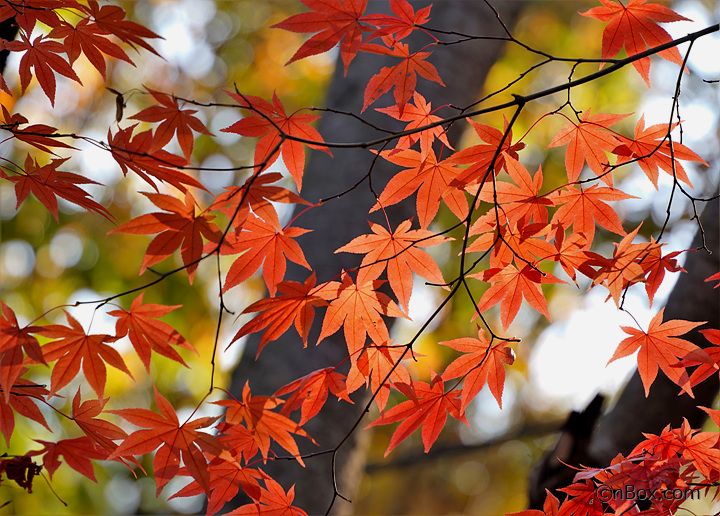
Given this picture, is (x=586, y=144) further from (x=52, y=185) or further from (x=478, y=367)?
(x=52, y=185)

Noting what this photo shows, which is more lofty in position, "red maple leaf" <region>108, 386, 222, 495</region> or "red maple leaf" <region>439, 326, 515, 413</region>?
"red maple leaf" <region>439, 326, 515, 413</region>

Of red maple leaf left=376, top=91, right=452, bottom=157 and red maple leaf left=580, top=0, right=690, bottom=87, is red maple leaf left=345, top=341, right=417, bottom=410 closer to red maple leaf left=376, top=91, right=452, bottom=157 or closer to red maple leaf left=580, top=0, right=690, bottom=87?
red maple leaf left=376, top=91, right=452, bottom=157

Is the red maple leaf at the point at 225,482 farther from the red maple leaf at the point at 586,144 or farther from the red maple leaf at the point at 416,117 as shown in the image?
the red maple leaf at the point at 586,144

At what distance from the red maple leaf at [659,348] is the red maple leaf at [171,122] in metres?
0.70

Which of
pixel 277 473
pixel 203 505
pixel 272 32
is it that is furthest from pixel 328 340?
pixel 272 32

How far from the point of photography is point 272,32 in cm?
514

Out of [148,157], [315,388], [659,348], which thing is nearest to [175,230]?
[148,157]

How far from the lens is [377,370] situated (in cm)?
79

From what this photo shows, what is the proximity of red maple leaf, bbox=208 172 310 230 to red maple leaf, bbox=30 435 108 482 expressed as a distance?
1.48 ft

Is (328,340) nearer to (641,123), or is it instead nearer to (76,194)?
(76,194)

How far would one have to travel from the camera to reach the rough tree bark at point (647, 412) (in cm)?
130

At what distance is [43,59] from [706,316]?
157 centimetres

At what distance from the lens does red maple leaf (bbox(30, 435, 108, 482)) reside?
83 cm

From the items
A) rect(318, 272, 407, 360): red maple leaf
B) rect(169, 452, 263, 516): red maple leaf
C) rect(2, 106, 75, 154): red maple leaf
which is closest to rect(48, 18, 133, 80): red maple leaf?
rect(2, 106, 75, 154): red maple leaf
